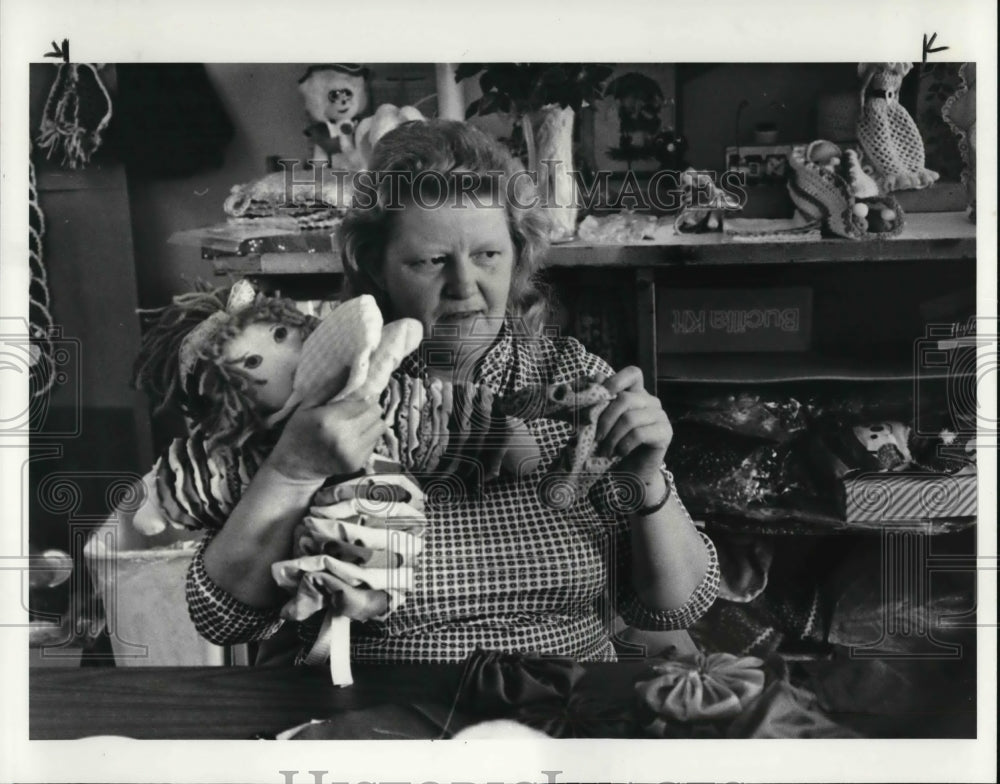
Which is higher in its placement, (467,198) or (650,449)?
(467,198)

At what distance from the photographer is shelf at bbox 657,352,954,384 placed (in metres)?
1.38

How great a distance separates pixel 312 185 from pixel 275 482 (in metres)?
0.36

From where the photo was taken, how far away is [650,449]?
4.44 ft

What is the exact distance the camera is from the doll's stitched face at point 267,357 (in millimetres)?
1338

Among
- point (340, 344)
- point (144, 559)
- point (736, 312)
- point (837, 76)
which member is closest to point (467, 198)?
point (340, 344)

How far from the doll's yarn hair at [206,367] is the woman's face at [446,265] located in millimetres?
122

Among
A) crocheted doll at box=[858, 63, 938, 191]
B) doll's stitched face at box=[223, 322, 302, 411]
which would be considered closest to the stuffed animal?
doll's stitched face at box=[223, 322, 302, 411]

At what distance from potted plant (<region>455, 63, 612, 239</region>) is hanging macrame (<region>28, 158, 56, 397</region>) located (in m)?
0.53

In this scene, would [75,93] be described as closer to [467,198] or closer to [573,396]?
[467,198]

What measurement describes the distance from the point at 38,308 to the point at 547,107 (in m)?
0.66

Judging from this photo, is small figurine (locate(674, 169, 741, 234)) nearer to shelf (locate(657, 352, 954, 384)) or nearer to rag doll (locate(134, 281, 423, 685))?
shelf (locate(657, 352, 954, 384))

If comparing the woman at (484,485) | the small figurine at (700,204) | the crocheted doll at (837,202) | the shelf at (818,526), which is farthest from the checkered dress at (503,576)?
the crocheted doll at (837,202)

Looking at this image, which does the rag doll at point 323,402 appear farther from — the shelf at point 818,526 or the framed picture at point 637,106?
the framed picture at point 637,106

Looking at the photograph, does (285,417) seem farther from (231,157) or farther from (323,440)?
(231,157)
